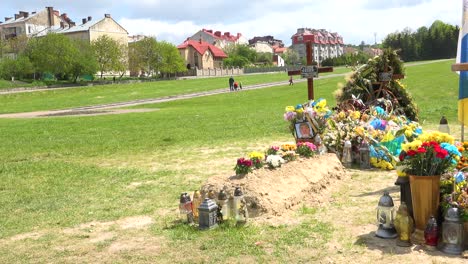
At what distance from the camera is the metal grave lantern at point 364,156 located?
32.4 ft

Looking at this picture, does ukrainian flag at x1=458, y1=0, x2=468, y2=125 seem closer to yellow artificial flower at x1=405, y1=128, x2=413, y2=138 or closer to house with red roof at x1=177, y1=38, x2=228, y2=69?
yellow artificial flower at x1=405, y1=128, x2=413, y2=138

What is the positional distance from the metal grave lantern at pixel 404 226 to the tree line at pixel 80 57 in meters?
76.3

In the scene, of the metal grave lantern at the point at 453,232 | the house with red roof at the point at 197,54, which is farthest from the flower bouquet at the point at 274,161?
the house with red roof at the point at 197,54

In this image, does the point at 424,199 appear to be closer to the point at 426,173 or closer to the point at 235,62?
the point at 426,173

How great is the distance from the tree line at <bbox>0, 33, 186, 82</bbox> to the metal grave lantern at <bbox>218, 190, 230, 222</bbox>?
74.7 m

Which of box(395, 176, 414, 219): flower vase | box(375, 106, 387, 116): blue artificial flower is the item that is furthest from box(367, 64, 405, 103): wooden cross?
box(395, 176, 414, 219): flower vase

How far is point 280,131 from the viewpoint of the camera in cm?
1648

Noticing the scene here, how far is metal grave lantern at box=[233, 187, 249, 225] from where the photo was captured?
21.0ft

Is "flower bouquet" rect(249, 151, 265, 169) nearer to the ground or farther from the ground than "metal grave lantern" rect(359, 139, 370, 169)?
farther from the ground

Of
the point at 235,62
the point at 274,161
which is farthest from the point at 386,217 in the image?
the point at 235,62

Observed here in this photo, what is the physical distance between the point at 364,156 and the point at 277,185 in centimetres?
331

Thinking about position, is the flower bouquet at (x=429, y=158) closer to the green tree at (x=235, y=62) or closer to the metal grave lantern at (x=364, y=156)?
the metal grave lantern at (x=364, y=156)

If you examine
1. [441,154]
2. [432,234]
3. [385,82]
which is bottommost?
[432,234]

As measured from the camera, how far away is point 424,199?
5.48m
